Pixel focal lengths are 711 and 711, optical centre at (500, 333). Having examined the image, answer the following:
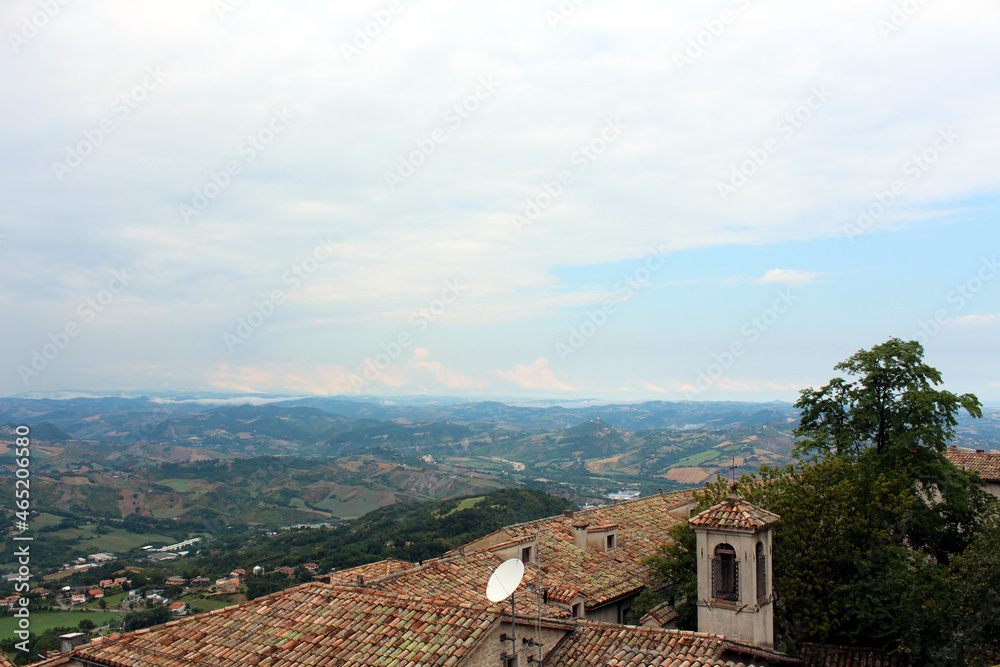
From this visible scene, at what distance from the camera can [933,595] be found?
20891mm

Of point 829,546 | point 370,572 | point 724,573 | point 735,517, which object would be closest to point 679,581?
point 829,546

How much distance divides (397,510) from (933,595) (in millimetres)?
111250

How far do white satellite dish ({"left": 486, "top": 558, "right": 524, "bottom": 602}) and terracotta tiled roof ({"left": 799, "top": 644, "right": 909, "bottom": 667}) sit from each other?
37.1 feet

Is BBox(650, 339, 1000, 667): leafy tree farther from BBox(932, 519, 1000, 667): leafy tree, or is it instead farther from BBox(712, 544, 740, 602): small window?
BBox(712, 544, 740, 602): small window

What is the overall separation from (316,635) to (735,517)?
10649mm

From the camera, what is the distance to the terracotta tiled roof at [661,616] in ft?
70.0

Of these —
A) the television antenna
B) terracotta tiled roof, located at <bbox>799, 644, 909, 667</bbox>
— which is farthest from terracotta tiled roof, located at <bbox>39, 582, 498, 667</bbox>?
terracotta tiled roof, located at <bbox>799, 644, 909, 667</bbox>

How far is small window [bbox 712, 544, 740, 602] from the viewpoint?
1820cm

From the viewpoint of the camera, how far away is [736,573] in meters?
18.1

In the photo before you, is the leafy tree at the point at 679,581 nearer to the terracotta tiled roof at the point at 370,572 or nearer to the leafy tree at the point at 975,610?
the leafy tree at the point at 975,610

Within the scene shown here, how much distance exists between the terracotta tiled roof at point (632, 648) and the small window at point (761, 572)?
353 centimetres

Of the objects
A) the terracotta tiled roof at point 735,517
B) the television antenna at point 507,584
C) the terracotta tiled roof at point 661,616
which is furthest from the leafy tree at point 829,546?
→ the television antenna at point 507,584

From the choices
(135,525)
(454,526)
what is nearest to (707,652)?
(454,526)

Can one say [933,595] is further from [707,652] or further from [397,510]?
[397,510]
